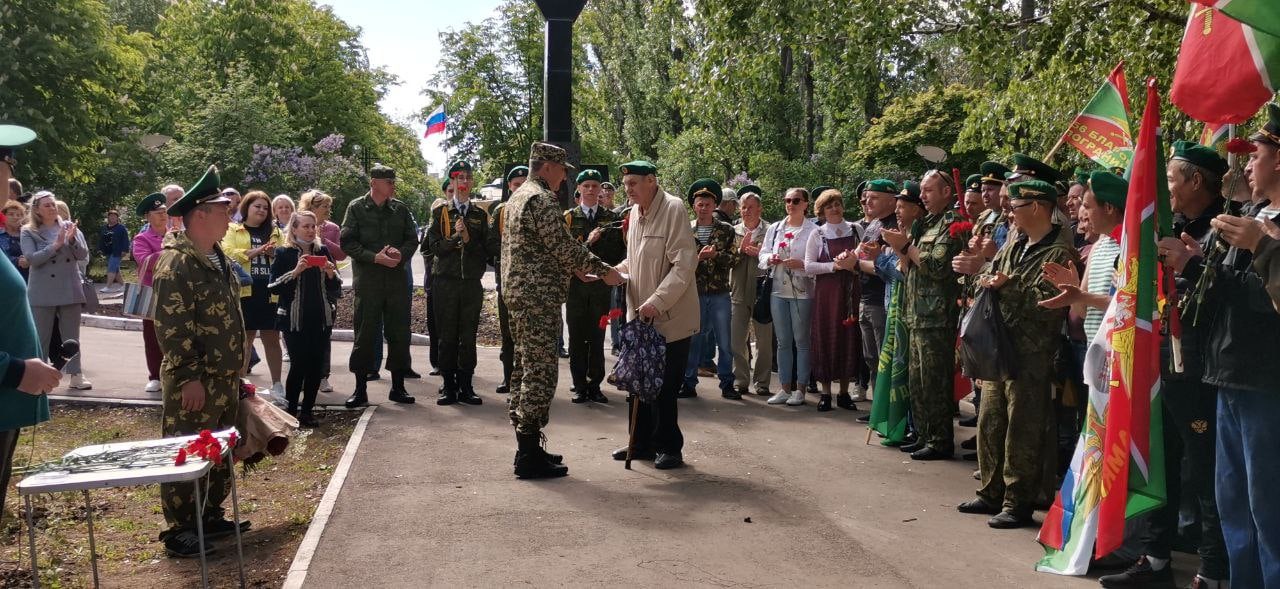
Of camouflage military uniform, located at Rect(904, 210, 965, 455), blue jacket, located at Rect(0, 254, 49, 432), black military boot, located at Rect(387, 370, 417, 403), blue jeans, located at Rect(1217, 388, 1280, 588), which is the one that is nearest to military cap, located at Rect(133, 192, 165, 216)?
black military boot, located at Rect(387, 370, 417, 403)

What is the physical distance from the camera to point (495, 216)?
10430 millimetres

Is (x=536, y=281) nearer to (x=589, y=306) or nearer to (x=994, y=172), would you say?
(x=589, y=306)

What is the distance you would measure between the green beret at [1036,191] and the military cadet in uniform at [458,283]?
548 centimetres

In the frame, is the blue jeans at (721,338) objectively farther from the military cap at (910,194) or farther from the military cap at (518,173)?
the military cap at (910,194)

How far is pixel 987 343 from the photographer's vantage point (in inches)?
253

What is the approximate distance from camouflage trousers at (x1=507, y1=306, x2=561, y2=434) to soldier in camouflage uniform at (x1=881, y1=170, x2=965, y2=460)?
2.58m

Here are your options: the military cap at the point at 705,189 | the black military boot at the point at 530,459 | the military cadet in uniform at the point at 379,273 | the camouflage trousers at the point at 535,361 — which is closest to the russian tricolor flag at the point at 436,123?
the military cadet in uniform at the point at 379,273

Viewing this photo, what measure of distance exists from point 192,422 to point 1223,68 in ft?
18.6

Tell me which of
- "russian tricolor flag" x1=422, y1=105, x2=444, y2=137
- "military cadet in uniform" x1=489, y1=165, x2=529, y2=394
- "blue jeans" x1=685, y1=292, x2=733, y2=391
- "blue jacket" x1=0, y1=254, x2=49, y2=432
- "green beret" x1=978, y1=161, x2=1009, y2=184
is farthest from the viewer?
"russian tricolor flag" x1=422, y1=105, x2=444, y2=137

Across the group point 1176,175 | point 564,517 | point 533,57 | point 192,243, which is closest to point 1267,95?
point 1176,175

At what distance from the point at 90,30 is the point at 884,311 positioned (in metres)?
25.4

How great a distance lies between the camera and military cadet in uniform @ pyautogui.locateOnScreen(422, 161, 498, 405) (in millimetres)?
10266

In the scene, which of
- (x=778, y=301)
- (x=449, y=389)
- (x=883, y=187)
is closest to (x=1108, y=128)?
(x=883, y=187)

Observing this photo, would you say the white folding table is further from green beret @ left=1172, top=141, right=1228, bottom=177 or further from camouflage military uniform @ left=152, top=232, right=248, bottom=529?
green beret @ left=1172, top=141, right=1228, bottom=177
